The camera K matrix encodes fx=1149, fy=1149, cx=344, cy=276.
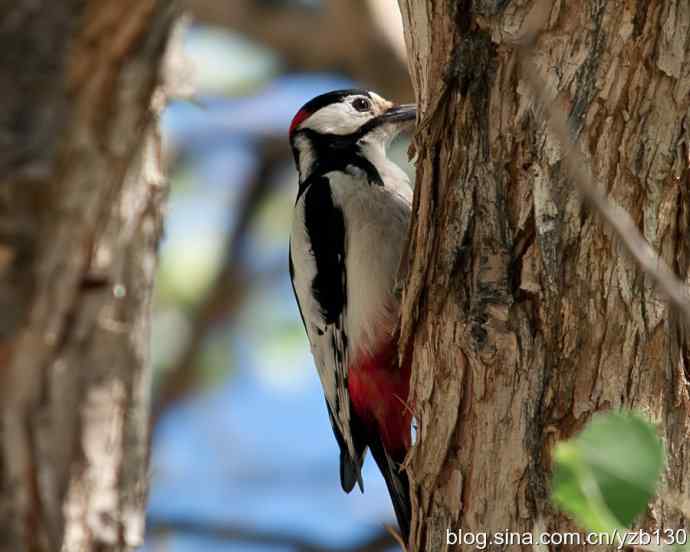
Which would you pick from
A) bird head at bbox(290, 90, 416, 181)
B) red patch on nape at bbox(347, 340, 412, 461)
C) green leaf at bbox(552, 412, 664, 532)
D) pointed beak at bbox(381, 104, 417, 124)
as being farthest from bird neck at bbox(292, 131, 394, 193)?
green leaf at bbox(552, 412, 664, 532)

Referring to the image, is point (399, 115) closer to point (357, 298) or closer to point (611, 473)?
point (357, 298)

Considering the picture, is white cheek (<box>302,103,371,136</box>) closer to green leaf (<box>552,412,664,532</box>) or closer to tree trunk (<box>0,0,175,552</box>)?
tree trunk (<box>0,0,175,552</box>)

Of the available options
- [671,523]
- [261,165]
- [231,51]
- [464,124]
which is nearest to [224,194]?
[261,165]

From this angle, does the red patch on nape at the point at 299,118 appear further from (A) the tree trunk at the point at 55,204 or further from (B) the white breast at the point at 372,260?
(A) the tree trunk at the point at 55,204

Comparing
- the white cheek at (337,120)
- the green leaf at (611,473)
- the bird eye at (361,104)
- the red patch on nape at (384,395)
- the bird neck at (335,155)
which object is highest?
the bird eye at (361,104)

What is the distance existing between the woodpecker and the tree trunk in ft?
4.53

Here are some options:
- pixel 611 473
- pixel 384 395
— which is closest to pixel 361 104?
pixel 384 395

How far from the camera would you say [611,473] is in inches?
53.2

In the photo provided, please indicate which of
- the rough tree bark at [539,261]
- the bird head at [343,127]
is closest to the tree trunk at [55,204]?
the rough tree bark at [539,261]

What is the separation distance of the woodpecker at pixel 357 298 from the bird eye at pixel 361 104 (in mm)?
295

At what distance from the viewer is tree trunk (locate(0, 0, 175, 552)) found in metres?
1.92

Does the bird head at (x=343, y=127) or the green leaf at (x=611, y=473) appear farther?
the bird head at (x=343, y=127)

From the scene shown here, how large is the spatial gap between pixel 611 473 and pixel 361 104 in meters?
3.08

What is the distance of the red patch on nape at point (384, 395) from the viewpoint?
3.50m
